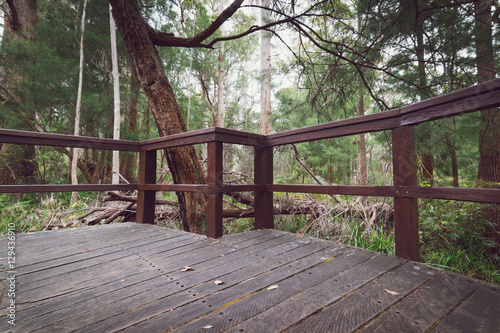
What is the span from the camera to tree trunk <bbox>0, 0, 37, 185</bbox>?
7004mm

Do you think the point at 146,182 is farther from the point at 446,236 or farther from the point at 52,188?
the point at 446,236

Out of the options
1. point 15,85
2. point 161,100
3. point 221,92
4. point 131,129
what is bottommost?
point 161,100

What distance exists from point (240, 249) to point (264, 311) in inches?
36.1

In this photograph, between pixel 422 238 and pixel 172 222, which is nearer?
pixel 422 238

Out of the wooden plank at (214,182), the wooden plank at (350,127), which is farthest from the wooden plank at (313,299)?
the wooden plank at (214,182)

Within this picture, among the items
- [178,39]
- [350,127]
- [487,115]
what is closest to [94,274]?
[350,127]

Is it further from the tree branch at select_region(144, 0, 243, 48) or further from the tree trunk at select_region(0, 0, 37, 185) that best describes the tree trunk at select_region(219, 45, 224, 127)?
the tree branch at select_region(144, 0, 243, 48)

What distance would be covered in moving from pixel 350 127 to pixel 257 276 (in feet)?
4.35

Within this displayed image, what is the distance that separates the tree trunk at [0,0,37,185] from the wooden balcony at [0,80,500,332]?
21.4 ft

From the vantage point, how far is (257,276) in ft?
4.74

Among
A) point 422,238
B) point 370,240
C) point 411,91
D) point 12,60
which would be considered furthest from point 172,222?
point 12,60

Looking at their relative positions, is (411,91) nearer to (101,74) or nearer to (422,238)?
(422,238)

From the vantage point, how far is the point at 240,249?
1962 millimetres

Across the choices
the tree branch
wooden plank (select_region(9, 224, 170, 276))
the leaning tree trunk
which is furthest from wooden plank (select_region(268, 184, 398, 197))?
the tree branch
